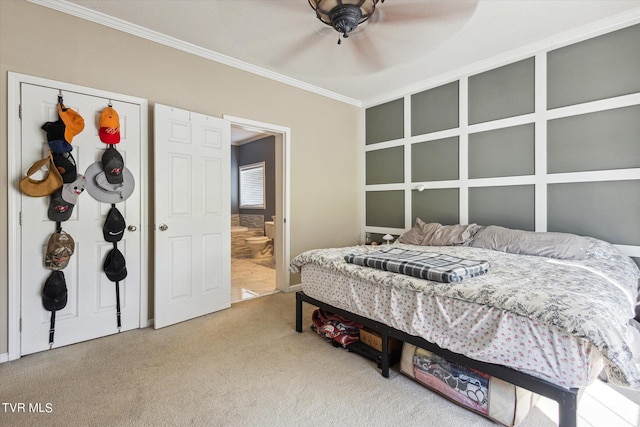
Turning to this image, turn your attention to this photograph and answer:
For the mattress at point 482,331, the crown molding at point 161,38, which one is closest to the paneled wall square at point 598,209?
the mattress at point 482,331

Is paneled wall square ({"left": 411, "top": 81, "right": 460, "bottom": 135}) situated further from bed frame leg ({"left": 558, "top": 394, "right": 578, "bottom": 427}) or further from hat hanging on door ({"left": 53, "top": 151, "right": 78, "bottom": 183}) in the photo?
hat hanging on door ({"left": 53, "top": 151, "right": 78, "bottom": 183})

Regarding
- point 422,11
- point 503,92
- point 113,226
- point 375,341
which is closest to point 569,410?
point 375,341

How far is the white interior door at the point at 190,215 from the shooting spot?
9.35 feet

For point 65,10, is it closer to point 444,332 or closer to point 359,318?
point 359,318

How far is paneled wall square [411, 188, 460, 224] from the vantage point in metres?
3.75

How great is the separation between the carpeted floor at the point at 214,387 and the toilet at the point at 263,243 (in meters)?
3.50

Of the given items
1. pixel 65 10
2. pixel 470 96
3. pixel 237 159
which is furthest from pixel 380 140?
pixel 237 159

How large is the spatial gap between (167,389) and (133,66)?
2723 mm

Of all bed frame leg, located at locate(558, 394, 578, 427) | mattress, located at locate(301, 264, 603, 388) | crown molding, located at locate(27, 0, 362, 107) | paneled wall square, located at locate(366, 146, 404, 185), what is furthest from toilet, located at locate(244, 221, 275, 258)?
bed frame leg, located at locate(558, 394, 578, 427)

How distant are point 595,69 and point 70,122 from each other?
4539mm

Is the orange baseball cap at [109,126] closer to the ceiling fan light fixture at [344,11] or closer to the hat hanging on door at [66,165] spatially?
the hat hanging on door at [66,165]

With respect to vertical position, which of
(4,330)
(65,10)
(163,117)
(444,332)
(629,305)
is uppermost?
→ (65,10)

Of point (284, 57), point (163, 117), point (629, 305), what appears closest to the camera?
point (629, 305)

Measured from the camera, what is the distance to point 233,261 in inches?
237
